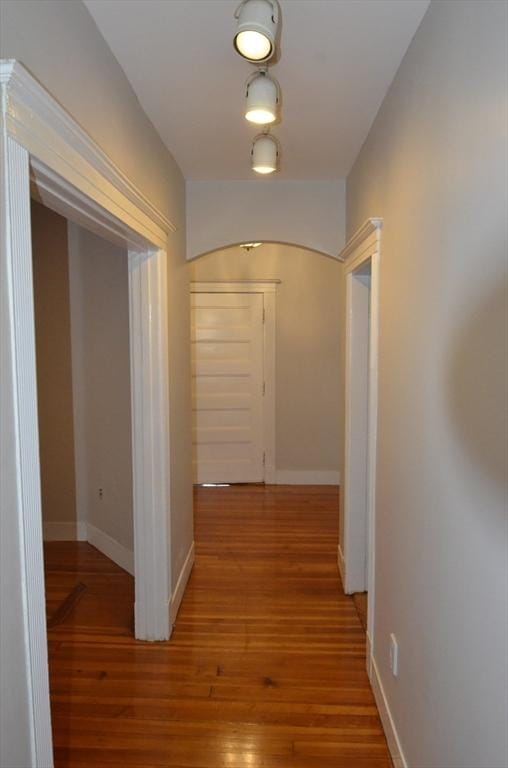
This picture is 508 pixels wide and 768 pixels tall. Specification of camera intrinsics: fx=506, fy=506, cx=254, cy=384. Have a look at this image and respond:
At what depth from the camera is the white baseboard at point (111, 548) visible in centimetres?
345

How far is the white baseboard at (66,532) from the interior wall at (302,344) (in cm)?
225

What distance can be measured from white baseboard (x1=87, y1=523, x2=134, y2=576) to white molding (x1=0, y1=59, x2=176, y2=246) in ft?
7.79

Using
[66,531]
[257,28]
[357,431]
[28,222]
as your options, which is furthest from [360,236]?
[66,531]

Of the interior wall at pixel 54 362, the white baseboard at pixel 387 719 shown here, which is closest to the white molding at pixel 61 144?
the interior wall at pixel 54 362

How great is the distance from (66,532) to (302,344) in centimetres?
292

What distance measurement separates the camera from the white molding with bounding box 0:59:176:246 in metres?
1.04

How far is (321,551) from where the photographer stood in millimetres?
3820

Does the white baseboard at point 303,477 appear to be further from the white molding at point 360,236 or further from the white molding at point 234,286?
the white molding at point 360,236

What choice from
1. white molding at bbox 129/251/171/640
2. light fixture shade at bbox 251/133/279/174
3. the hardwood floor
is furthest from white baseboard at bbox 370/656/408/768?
light fixture shade at bbox 251/133/279/174

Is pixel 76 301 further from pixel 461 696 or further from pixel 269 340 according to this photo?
pixel 461 696

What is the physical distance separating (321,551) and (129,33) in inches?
133

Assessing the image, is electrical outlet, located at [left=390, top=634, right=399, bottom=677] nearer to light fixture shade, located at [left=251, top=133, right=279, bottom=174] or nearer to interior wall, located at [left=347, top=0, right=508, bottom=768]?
interior wall, located at [left=347, top=0, right=508, bottom=768]

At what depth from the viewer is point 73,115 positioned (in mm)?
1402

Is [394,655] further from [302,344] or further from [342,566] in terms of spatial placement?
[302,344]
